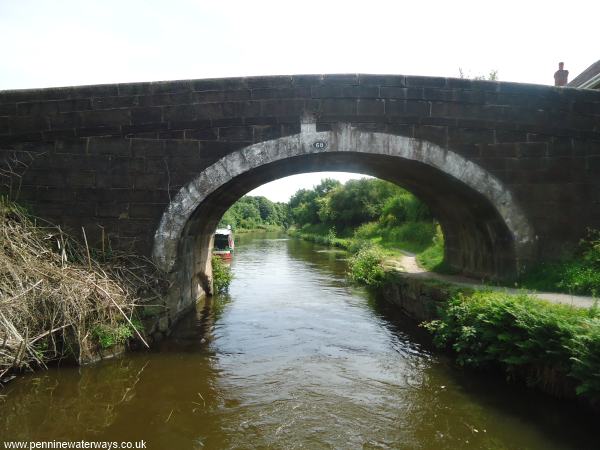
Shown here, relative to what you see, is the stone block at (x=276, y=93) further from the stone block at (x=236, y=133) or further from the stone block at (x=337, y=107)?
the stone block at (x=236, y=133)

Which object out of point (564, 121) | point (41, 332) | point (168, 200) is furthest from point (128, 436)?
point (564, 121)

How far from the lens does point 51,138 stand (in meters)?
6.73

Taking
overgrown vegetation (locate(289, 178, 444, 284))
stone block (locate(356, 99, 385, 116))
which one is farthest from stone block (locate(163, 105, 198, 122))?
overgrown vegetation (locate(289, 178, 444, 284))

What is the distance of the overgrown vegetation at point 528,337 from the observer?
369 centimetres

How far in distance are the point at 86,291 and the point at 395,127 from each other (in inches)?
208

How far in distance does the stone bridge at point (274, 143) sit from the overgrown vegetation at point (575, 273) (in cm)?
19

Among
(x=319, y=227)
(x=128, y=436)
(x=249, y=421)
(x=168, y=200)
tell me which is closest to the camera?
(x=128, y=436)

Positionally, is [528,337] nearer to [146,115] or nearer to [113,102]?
[146,115]

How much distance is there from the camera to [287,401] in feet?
15.3

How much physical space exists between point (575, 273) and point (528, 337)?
271 cm

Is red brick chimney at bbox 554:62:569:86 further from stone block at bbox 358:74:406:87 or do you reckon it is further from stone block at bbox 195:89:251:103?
stone block at bbox 195:89:251:103

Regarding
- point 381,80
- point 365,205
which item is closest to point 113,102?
point 381,80

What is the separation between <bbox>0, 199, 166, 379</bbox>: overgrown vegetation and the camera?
4.82 metres

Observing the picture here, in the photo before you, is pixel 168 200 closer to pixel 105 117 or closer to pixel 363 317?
pixel 105 117
